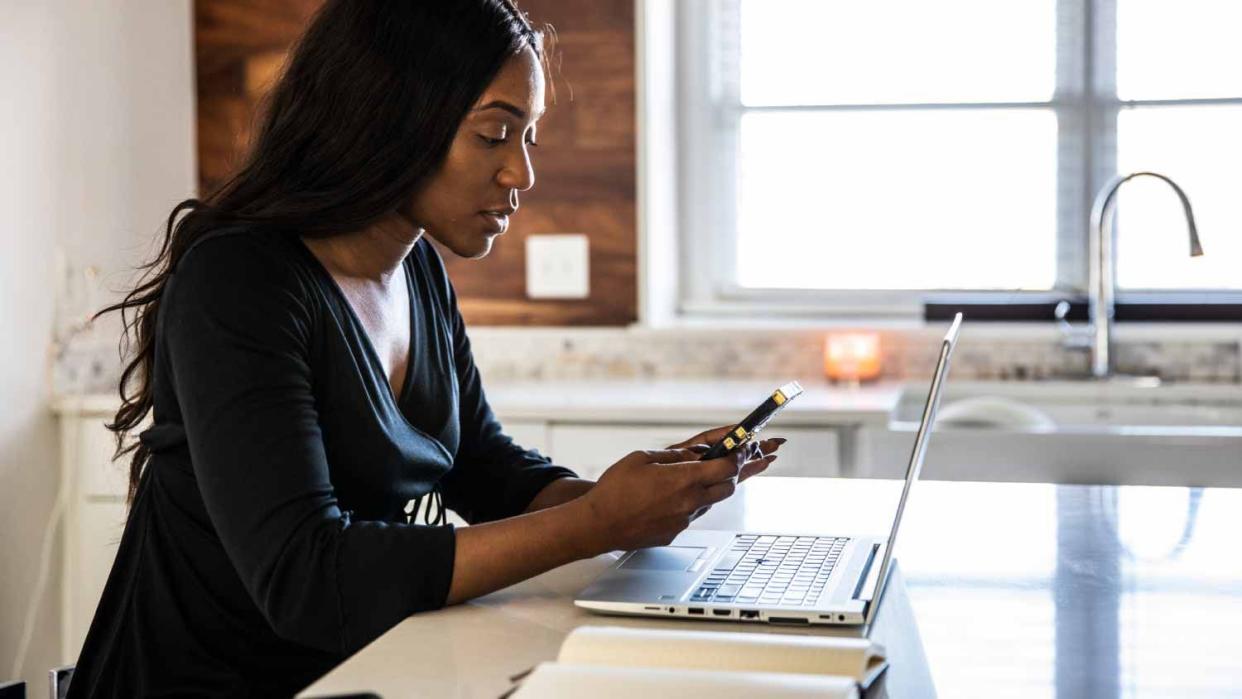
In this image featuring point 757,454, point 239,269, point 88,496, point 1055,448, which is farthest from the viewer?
point 88,496

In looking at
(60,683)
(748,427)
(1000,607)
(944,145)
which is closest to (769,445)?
(748,427)

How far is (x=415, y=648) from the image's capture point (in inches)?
44.9

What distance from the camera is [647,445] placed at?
114 inches

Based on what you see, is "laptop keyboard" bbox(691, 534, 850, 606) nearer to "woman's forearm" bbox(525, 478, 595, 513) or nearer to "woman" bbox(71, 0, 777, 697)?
"woman" bbox(71, 0, 777, 697)

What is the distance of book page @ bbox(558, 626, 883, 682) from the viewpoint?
1.02m

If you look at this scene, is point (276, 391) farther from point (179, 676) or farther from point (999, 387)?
point (999, 387)

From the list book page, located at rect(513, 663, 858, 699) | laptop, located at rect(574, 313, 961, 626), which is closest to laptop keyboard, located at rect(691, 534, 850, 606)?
laptop, located at rect(574, 313, 961, 626)

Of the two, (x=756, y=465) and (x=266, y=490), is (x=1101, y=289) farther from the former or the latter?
(x=266, y=490)

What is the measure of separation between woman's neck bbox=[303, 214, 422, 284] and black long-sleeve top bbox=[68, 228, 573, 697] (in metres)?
0.06

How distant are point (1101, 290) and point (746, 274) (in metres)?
0.86

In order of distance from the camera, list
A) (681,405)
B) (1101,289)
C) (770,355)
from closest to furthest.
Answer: (681,405) → (1101,289) → (770,355)

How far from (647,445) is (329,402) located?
1.52m

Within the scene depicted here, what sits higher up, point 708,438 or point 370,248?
point 370,248

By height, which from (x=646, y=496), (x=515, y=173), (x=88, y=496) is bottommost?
(x=88, y=496)
